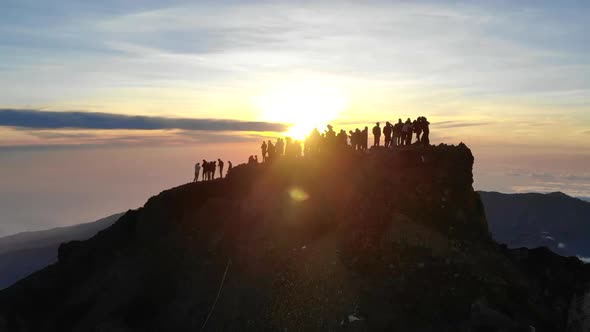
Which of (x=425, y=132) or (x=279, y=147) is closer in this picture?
(x=425, y=132)

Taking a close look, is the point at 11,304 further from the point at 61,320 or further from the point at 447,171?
the point at 447,171

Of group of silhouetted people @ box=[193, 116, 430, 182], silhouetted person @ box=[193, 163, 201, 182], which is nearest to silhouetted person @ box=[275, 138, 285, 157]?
group of silhouetted people @ box=[193, 116, 430, 182]

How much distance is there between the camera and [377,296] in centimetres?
4341

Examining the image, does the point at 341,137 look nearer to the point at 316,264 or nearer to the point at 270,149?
→ the point at 270,149

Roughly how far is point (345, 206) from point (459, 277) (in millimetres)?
12060

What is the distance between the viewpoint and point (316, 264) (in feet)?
154

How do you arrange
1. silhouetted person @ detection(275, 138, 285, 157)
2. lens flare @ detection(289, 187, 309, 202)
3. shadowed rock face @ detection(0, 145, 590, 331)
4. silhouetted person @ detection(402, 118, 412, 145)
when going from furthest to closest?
1. silhouetted person @ detection(275, 138, 285, 157)
2. silhouetted person @ detection(402, 118, 412, 145)
3. lens flare @ detection(289, 187, 309, 202)
4. shadowed rock face @ detection(0, 145, 590, 331)

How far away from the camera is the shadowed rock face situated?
42844 mm

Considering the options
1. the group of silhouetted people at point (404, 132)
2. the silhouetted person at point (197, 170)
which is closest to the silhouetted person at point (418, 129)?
the group of silhouetted people at point (404, 132)

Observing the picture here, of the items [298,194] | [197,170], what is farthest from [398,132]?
[197,170]

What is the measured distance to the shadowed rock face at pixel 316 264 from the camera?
42.8m

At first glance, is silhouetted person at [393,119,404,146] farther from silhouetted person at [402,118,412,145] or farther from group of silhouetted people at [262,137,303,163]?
group of silhouetted people at [262,137,303,163]

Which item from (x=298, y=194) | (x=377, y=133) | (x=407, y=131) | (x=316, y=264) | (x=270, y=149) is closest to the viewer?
(x=316, y=264)

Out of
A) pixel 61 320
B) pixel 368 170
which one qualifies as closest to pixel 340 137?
pixel 368 170
